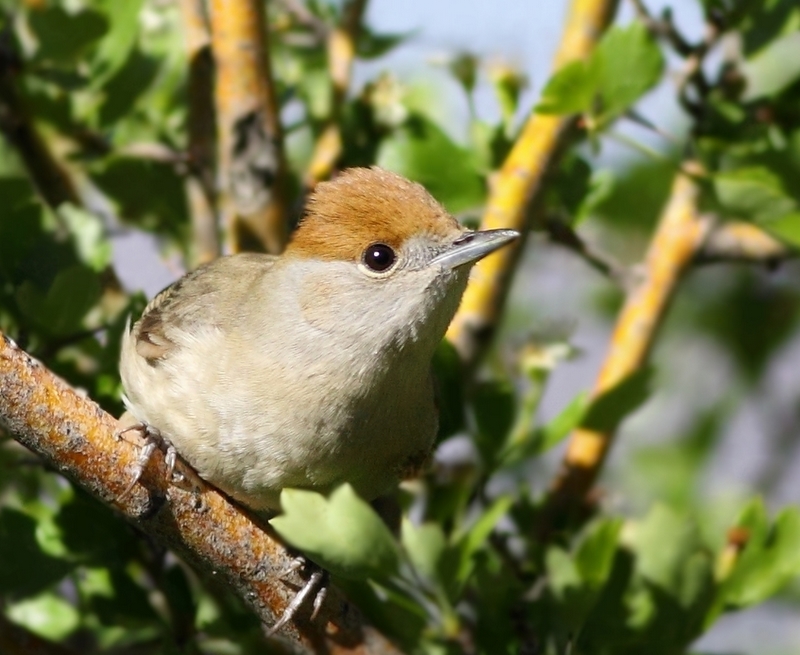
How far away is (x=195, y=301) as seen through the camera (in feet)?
9.70

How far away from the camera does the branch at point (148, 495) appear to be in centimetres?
212

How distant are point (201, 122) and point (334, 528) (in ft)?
4.62

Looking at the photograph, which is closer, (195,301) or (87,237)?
(87,237)

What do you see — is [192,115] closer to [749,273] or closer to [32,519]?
[32,519]

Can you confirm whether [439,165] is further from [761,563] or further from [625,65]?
[761,563]

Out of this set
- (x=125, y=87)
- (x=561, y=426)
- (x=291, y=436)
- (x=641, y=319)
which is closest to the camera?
(x=291, y=436)

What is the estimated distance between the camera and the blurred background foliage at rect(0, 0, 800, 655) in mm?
2580

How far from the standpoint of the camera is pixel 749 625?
416 cm

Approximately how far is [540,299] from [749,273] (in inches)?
28.3

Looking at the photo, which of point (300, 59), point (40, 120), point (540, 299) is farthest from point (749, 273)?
point (40, 120)

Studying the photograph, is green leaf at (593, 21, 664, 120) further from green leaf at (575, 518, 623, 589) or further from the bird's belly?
green leaf at (575, 518, 623, 589)

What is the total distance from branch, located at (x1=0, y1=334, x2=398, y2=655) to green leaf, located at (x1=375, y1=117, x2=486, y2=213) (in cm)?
96

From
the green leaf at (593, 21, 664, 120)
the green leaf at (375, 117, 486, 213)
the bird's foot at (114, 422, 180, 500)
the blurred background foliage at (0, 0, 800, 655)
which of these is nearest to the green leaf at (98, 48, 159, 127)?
the blurred background foliage at (0, 0, 800, 655)

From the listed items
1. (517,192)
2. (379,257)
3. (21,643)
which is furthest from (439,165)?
(21,643)
